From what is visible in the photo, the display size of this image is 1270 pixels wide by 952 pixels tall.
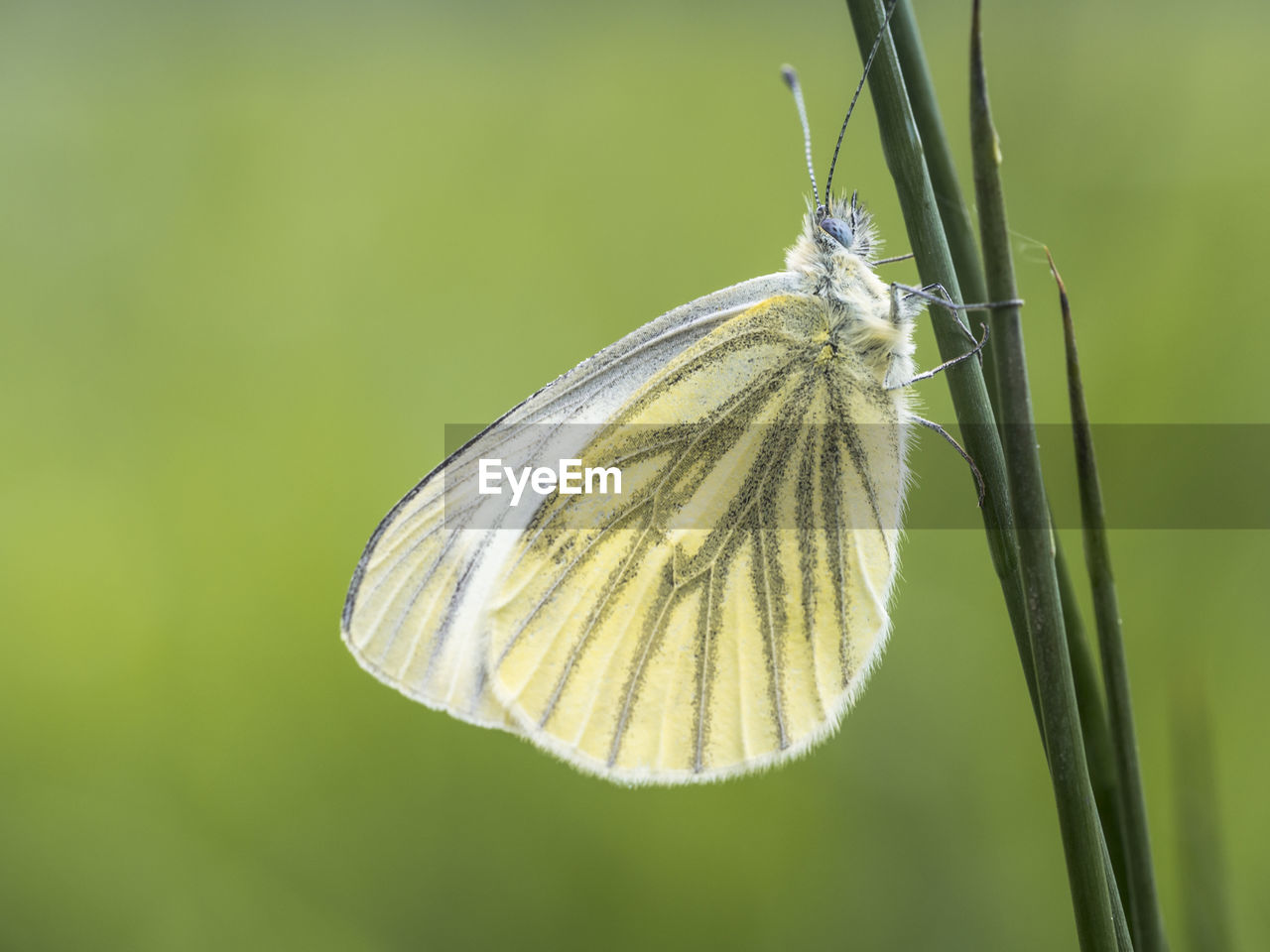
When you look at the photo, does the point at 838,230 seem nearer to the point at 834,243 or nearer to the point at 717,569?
the point at 834,243

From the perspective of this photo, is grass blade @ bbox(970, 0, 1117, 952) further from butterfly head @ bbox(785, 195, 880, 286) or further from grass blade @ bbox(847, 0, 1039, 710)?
butterfly head @ bbox(785, 195, 880, 286)

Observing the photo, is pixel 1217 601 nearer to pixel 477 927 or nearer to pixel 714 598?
pixel 714 598

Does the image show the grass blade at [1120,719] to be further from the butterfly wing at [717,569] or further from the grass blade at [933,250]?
the butterfly wing at [717,569]

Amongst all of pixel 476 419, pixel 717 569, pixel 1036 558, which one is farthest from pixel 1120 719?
pixel 476 419

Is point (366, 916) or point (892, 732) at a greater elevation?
point (892, 732)

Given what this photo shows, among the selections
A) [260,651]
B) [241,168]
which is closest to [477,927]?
[260,651]

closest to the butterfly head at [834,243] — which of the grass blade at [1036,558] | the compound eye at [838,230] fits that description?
the compound eye at [838,230]

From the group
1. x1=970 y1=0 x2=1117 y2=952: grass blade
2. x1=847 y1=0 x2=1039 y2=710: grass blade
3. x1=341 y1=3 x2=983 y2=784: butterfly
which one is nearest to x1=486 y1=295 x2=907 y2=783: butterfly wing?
x1=341 y1=3 x2=983 y2=784: butterfly
